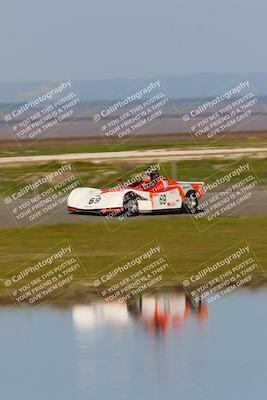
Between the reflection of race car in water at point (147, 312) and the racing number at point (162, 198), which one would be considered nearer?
the reflection of race car in water at point (147, 312)

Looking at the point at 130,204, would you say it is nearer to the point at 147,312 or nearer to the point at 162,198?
the point at 162,198

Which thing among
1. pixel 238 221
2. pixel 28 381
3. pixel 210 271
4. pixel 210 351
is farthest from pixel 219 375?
pixel 238 221

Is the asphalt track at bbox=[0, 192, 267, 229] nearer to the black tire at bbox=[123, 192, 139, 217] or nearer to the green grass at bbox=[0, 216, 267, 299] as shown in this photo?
the black tire at bbox=[123, 192, 139, 217]

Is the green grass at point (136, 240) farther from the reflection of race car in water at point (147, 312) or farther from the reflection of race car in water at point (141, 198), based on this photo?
the reflection of race car in water at point (147, 312)

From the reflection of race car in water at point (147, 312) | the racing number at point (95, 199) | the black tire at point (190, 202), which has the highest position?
the racing number at point (95, 199)

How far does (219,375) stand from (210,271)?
28.7 ft

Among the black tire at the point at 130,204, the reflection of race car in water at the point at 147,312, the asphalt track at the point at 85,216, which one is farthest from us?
the black tire at the point at 130,204

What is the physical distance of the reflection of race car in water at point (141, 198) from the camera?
3459cm

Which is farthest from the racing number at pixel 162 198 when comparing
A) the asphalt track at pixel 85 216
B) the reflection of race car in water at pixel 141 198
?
the asphalt track at pixel 85 216

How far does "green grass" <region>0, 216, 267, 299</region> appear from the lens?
27.1m

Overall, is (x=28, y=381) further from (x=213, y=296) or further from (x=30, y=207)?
(x=30, y=207)

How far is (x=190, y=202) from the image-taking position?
35438 millimetres

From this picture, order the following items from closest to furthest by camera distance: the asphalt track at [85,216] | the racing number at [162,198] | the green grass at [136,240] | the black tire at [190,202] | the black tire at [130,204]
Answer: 1. the green grass at [136,240]
2. the asphalt track at [85,216]
3. the black tire at [130,204]
4. the racing number at [162,198]
5. the black tire at [190,202]

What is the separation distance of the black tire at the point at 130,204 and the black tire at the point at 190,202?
4.78 ft
